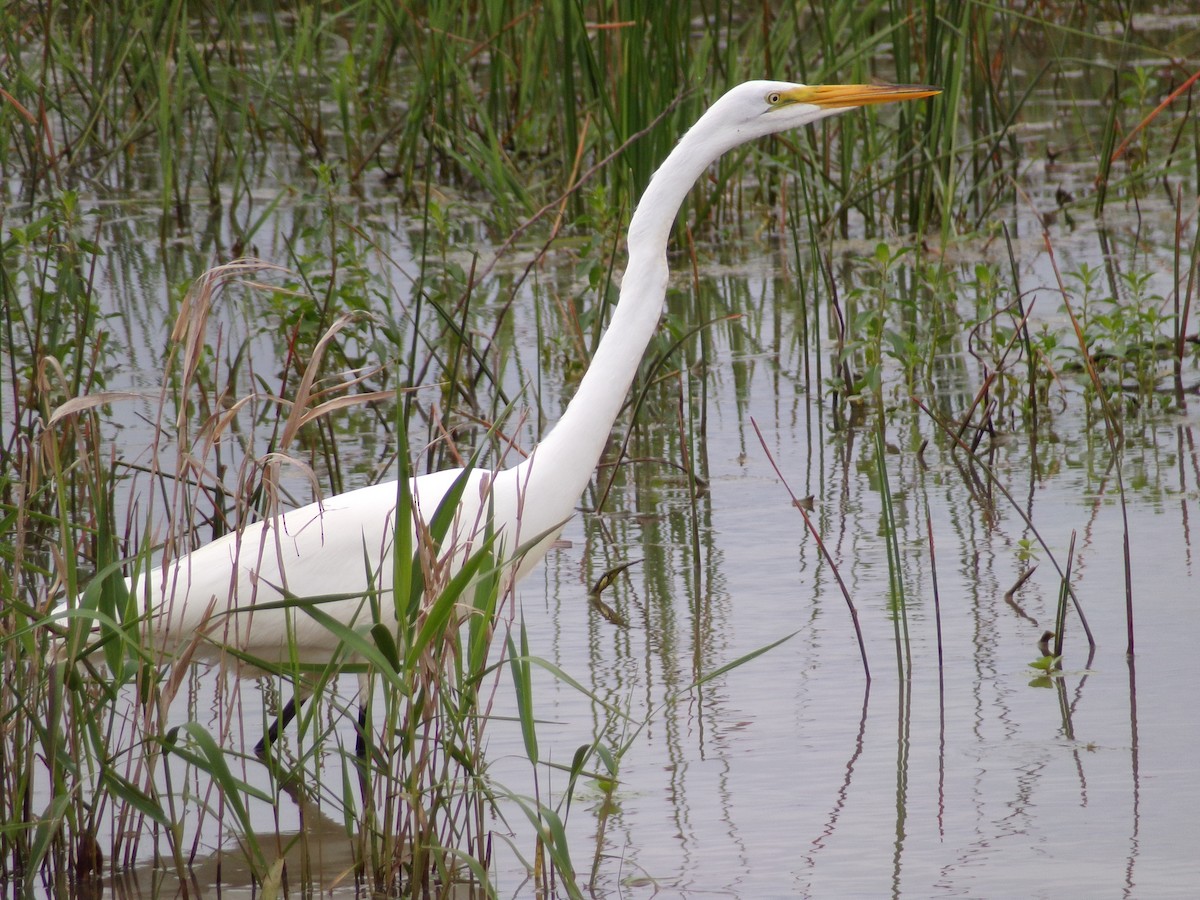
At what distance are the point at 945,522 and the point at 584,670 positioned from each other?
1243 millimetres

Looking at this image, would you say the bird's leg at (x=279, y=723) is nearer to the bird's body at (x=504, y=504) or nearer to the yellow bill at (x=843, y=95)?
the bird's body at (x=504, y=504)

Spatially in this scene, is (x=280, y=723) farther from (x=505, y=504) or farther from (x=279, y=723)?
(x=505, y=504)

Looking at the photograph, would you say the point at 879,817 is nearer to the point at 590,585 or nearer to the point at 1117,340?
the point at 590,585

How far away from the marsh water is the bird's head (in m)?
0.75

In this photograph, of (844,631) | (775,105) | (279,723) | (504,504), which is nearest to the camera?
(279,723)

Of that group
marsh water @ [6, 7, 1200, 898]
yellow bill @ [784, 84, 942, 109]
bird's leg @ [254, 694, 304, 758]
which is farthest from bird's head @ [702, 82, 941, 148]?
bird's leg @ [254, 694, 304, 758]

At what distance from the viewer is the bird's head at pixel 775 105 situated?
142 inches

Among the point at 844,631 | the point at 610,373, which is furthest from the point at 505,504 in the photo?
the point at 844,631

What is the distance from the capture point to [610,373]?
3451 mm

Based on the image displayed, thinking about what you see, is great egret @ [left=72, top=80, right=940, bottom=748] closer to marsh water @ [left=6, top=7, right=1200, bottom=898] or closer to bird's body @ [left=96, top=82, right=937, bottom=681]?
bird's body @ [left=96, top=82, right=937, bottom=681]

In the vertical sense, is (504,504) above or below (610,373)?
below

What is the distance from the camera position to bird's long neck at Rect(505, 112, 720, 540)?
3.45 m

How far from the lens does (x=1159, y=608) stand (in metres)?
3.82

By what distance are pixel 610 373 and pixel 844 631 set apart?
0.88 metres
